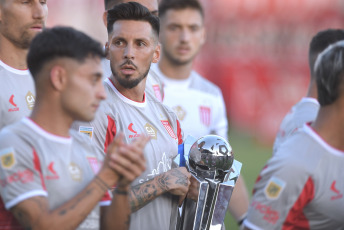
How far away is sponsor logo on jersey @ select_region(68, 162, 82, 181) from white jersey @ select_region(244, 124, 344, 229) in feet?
3.07

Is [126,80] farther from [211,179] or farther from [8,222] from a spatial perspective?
[8,222]

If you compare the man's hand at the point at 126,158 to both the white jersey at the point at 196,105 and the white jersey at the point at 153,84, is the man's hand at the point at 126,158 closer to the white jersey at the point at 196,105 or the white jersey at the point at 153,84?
the white jersey at the point at 153,84

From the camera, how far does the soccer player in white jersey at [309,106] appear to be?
4855 millimetres

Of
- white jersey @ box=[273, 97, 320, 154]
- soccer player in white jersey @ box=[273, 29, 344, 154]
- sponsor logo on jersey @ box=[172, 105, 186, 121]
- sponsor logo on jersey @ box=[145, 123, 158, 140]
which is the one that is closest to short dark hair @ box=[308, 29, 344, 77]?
soccer player in white jersey @ box=[273, 29, 344, 154]


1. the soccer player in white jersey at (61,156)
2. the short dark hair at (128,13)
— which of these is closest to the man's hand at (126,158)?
the soccer player in white jersey at (61,156)

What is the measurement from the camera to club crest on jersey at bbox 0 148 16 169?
2.78 meters

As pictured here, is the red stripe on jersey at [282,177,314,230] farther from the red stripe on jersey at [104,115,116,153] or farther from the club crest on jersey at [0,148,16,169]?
the club crest on jersey at [0,148,16,169]

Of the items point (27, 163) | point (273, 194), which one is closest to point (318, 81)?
point (273, 194)

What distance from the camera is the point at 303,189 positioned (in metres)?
3.13

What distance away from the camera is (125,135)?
382cm

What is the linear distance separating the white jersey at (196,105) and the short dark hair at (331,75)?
3211 mm

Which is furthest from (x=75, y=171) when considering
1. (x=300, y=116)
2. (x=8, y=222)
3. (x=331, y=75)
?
(x=300, y=116)

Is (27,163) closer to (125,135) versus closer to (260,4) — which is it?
(125,135)

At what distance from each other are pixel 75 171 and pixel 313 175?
1.18 m
